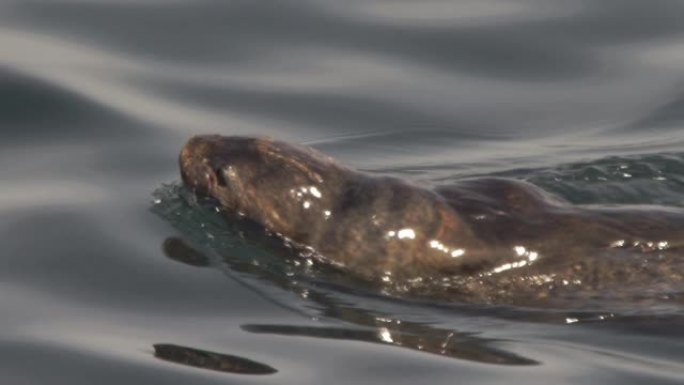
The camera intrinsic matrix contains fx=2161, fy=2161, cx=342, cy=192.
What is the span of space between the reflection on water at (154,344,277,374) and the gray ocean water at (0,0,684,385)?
0.02 metres

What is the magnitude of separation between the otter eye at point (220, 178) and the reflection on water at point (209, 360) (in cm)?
172

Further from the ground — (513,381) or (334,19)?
(334,19)

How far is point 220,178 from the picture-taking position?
37.0ft

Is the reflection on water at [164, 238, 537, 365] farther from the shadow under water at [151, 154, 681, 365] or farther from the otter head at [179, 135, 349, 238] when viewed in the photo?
the otter head at [179, 135, 349, 238]

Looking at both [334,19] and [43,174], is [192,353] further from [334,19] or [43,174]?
[334,19]

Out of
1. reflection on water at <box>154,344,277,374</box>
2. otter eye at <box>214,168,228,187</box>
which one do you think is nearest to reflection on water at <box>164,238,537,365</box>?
reflection on water at <box>154,344,277,374</box>

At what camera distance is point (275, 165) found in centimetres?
1116

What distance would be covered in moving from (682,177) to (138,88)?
3.70 meters

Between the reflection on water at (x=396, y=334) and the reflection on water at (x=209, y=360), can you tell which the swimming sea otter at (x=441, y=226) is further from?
the reflection on water at (x=209, y=360)

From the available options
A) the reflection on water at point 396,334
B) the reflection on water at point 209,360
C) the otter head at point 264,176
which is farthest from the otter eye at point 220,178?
the reflection on water at point 209,360

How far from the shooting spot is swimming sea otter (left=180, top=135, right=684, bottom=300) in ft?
34.3

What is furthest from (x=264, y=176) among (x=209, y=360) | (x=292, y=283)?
(x=209, y=360)

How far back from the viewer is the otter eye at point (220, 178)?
444 inches

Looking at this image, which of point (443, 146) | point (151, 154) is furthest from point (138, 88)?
point (443, 146)
